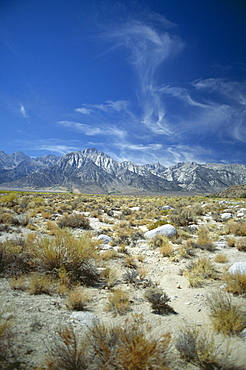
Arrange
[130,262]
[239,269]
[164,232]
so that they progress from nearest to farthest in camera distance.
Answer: [239,269] < [130,262] < [164,232]

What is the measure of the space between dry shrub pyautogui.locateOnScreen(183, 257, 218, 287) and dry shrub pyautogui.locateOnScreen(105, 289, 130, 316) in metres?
2.02

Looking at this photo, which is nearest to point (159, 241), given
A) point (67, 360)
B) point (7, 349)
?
point (67, 360)

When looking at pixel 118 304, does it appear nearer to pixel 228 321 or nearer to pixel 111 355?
pixel 111 355

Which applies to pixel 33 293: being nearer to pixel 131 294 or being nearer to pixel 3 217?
pixel 131 294

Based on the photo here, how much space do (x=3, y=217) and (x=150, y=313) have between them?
32.1 feet

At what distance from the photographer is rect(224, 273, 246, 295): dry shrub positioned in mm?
3920

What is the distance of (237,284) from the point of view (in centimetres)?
404

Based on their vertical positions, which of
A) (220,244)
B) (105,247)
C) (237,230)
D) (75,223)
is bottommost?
(105,247)

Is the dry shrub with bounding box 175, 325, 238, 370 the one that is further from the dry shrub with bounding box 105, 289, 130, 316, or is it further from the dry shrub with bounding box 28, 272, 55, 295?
the dry shrub with bounding box 28, 272, 55, 295

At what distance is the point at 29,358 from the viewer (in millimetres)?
2150

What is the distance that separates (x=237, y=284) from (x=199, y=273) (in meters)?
1.09

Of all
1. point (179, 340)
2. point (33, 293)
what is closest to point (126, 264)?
point (33, 293)

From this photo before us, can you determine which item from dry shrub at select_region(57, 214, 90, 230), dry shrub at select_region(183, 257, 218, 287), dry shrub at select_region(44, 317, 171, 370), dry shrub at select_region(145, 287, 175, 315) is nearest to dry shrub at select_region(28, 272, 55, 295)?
dry shrub at select_region(44, 317, 171, 370)

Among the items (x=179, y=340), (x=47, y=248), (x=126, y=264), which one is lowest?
(x=126, y=264)
